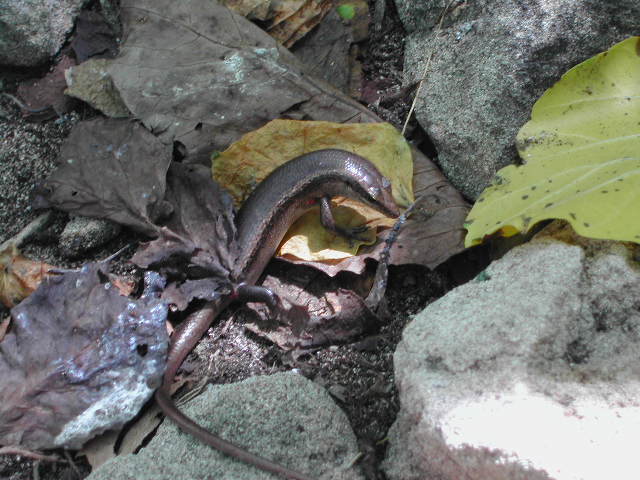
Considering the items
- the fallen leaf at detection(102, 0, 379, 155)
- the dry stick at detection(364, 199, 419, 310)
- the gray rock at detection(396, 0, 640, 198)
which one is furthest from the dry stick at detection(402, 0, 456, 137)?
the dry stick at detection(364, 199, 419, 310)

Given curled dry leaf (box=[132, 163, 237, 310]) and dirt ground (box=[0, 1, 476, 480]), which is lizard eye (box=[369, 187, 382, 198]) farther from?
curled dry leaf (box=[132, 163, 237, 310])

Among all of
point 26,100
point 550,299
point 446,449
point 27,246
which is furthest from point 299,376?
point 26,100

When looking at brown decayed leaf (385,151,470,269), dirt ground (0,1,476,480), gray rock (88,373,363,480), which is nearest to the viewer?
gray rock (88,373,363,480)

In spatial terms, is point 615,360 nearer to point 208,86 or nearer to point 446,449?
point 446,449

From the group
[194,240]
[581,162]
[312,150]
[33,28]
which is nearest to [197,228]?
[194,240]

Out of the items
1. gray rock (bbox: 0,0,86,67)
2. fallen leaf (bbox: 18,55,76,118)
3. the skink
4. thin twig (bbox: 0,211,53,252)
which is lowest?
the skink

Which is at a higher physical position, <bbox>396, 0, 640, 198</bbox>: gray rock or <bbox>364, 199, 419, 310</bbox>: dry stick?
<bbox>396, 0, 640, 198</bbox>: gray rock

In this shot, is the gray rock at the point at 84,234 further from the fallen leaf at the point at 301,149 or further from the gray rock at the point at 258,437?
the gray rock at the point at 258,437

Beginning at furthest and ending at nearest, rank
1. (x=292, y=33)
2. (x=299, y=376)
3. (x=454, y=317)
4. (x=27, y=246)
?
(x=292, y=33)
(x=27, y=246)
(x=299, y=376)
(x=454, y=317)
